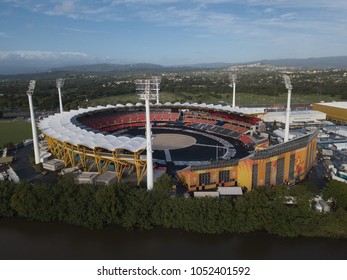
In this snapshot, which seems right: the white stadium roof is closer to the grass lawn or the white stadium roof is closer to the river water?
the river water

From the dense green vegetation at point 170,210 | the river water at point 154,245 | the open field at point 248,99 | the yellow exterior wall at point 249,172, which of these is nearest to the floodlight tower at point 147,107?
the dense green vegetation at point 170,210

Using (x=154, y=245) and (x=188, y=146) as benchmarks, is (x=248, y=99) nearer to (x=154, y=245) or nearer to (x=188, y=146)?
(x=188, y=146)

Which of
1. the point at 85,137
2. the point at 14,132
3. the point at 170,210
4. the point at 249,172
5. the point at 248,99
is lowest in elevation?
the point at 14,132

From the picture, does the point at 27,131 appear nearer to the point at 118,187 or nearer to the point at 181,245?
the point at 118,187

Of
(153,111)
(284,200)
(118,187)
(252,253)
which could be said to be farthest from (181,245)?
(153,111)

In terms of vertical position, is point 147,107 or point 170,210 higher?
point 147,107

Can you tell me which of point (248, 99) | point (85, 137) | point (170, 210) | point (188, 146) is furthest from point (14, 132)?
point (248, 99)
